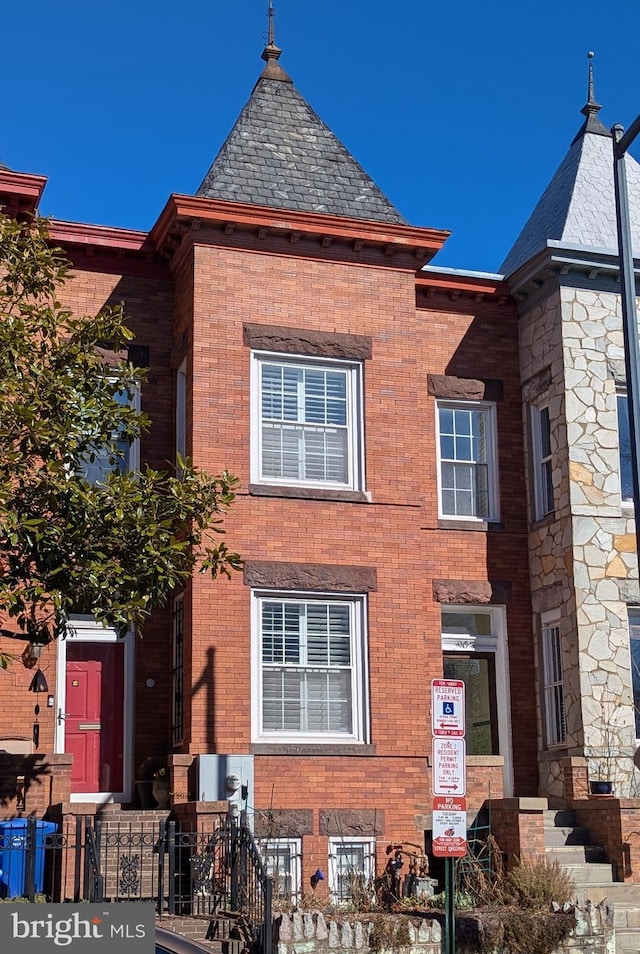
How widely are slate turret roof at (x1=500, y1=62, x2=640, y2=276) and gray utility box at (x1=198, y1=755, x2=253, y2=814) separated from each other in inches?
363

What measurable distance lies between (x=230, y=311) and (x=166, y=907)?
8279mm

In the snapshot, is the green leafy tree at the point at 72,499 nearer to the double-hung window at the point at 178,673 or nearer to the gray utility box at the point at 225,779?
the gray utility box at the point at 225,779

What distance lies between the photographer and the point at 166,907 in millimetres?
14742

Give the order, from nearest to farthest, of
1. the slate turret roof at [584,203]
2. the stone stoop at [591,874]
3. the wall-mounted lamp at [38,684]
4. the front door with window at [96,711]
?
1. the stone stoop at [591,874]
2. the wall-mounted lamp at [38,684]
3. the front door with window at [96,711]
4. the slate turret roof at [584,203]

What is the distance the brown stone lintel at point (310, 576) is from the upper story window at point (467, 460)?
8.66ft

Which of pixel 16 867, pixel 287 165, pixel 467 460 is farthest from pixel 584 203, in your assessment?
pixel 16 867

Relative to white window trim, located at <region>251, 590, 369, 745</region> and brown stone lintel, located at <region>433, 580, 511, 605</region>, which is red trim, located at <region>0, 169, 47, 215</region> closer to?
white window trim, located at <region>251, 590, 369, 745</region>

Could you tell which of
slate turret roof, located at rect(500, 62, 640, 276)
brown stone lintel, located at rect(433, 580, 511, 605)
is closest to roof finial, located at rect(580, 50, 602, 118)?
slate turret roof, located at rect(500, 62, 640, 276)

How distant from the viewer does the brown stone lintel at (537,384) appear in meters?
20.0

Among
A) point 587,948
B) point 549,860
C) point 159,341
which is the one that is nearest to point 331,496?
point 159,341

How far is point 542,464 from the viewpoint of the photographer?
20.2 m

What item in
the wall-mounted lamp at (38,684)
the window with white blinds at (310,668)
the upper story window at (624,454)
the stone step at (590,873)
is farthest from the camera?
the upper story window at (624,454)

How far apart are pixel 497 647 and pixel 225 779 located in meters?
5.38

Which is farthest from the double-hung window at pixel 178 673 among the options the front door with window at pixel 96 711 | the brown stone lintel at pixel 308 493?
the brown stone lintel at pixel 308 493
